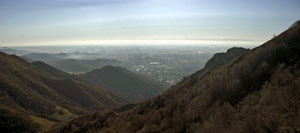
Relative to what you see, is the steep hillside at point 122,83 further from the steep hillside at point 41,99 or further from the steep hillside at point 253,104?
the steep hillside at point 253,104

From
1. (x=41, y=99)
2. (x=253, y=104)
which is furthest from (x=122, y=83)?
(x=253, y=104)

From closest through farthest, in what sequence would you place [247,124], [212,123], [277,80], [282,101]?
[247,124] < [282,101] < [212,123] < [277,80]

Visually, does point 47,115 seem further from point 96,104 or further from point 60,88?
point 60,88

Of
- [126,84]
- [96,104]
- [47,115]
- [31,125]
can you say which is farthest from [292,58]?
[126,84]

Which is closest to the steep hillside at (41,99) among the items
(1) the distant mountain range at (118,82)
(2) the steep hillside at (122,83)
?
(1) the distant mountain range at (118,82)

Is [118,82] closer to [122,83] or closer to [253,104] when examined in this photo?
[122,83]
